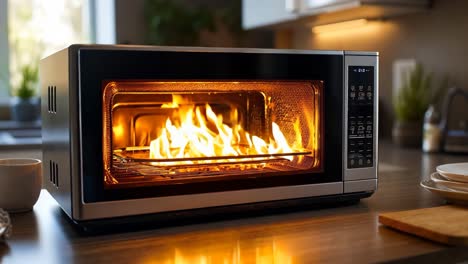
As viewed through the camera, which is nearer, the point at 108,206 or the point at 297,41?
the point at 108,206

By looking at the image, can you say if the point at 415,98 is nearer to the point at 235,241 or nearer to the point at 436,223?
the point at 436,223

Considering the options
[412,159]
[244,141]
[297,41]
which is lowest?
[412,159]

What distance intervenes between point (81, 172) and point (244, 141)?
13.6 inches

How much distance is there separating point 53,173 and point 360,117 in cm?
53

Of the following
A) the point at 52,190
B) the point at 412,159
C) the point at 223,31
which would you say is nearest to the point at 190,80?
the point at 52,190

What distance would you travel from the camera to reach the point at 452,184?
3.11ft

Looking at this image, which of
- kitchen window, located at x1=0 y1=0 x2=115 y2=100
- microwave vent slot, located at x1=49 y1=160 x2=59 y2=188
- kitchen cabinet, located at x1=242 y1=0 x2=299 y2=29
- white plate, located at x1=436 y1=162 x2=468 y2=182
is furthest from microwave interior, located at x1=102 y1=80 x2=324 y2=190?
kitchen window, located at x1=0 y1=0 x2=115 y2=100

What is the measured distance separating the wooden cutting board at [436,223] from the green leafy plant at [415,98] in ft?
3.69

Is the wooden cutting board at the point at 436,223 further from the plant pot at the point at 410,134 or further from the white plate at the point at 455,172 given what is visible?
the plant pot at the point at 410,134

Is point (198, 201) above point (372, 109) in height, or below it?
below

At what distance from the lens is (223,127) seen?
1039 mm

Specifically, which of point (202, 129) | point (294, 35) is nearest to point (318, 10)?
point (294, 35)

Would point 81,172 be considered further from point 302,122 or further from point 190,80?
point 302,122

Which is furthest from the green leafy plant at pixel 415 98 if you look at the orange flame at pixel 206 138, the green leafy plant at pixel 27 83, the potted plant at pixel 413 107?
the green leafy plant at pixel 27 83
